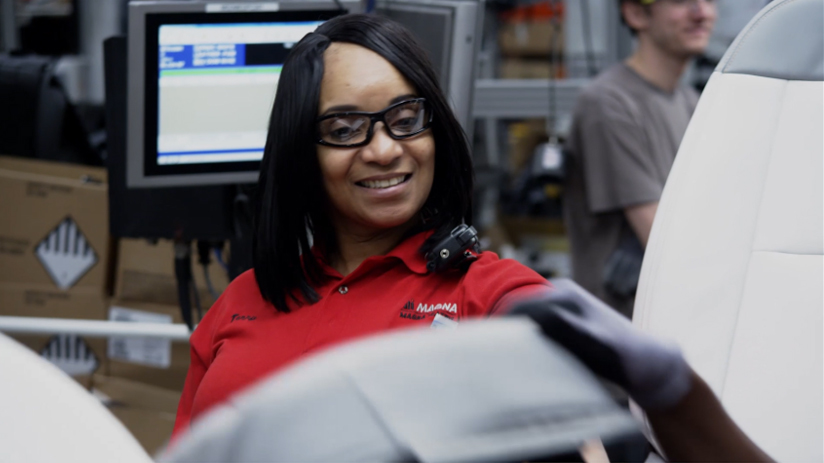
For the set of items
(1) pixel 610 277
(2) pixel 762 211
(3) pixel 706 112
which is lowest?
(1) pixel 610 277

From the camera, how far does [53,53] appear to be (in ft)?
15.9

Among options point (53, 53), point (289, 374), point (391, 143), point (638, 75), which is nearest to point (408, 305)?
point (391, 143)

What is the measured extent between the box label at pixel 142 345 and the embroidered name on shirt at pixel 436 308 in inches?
50.2

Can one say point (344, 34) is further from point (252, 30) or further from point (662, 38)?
point (662, 38)

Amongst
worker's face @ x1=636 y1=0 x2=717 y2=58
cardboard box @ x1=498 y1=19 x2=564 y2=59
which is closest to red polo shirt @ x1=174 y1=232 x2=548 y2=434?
worker's face @ x1=636 y1=0 x2=717 y2=58

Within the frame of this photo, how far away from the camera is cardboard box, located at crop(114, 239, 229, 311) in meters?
2.28

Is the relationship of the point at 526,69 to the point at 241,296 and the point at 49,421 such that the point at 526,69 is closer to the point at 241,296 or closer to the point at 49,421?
the point at 241,296

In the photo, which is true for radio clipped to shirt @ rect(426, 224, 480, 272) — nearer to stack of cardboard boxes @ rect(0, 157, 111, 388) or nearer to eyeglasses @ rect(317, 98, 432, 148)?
eyeglasses @ rect(317, 98, 432, 148)

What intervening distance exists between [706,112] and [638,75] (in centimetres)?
114

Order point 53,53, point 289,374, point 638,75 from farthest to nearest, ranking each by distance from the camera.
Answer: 1. point 53,53
2. point 638,75
3. point 289,374

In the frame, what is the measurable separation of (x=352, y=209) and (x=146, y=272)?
3.92 ft

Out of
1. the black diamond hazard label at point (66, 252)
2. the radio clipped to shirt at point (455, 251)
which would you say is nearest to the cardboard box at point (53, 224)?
the black diamond hazard label at point (66, 252)

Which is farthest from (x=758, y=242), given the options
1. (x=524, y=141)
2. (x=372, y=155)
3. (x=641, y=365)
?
(x=524, y=141)

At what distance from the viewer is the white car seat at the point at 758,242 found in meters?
1.11
